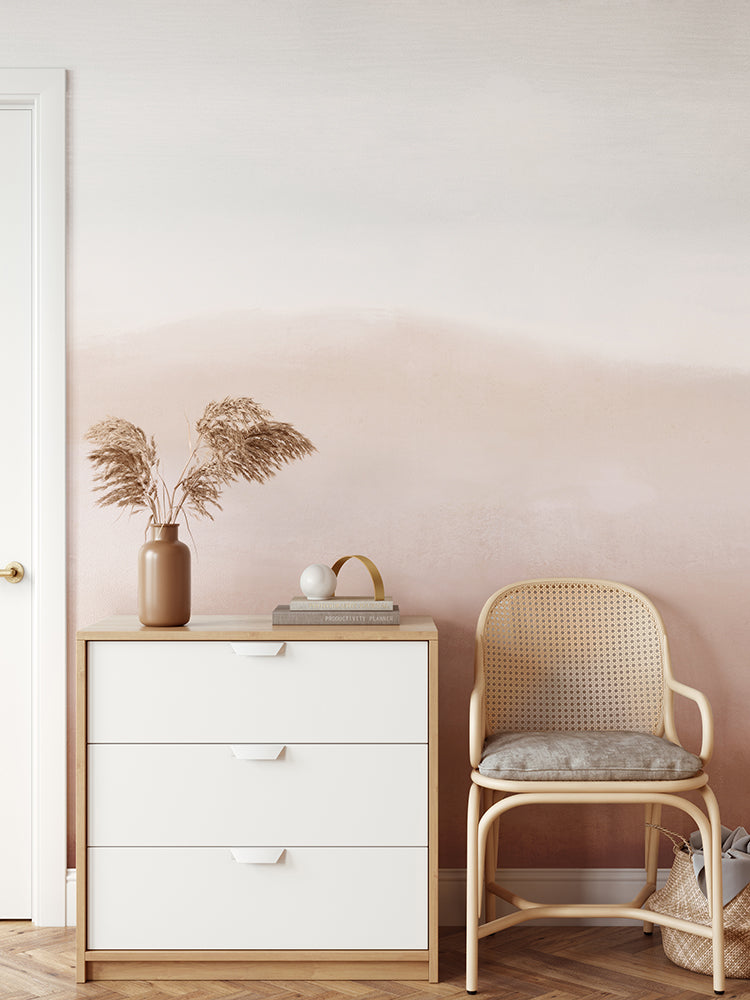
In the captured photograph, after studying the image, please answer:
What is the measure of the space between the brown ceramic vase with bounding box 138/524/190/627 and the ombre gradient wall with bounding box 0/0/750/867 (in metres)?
0.30

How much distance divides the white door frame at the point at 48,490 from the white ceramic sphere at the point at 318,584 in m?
0.70

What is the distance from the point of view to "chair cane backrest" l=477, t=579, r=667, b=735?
2.53 m

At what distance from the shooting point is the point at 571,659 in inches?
101

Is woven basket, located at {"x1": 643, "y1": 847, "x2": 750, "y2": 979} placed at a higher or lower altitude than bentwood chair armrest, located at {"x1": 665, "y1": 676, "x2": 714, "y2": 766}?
lower

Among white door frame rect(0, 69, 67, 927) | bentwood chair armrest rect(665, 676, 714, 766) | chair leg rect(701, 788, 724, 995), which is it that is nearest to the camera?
chair leg rect(701, 788, 724, 995)

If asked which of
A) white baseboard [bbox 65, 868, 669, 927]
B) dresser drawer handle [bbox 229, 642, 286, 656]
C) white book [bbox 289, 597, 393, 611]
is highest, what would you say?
white book [bbox 289, 597, 393, 611]

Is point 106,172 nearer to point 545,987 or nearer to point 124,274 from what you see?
point 124,274

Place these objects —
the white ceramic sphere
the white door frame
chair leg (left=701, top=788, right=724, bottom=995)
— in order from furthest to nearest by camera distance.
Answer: the white door frame < the white ceramic sphere < chair leg (left=701, top=788, right=724, bottom=995)

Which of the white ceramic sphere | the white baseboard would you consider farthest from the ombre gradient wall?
the white ceramic sphere

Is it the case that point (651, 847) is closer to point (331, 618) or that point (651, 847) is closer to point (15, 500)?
point (331, 618)

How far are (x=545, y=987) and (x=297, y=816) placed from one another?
0.67 meters

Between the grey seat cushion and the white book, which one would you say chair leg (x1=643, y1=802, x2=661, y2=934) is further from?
the white book

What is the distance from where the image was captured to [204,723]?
2.22 meters

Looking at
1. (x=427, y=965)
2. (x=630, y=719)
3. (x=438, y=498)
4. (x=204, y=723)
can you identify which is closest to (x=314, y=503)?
(x=438, y=498)
